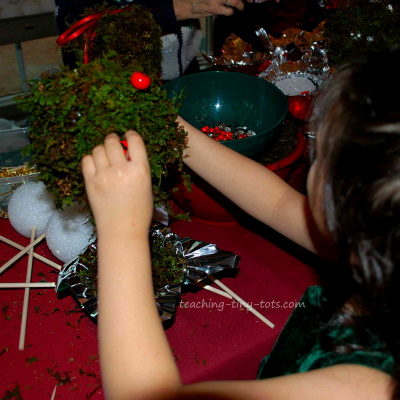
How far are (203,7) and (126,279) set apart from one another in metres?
1.24

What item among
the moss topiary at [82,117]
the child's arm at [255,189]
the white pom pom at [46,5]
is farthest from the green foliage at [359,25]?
the white pom pom at [46,5]

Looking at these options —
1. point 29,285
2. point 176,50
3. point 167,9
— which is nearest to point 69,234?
point 29,285

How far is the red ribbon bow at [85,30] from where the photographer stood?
973 mm

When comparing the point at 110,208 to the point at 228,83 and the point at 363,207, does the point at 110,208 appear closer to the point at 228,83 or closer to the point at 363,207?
the point at 363,207

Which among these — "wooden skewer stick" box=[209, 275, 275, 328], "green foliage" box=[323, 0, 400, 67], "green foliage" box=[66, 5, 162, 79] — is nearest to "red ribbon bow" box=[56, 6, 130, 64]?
"green foliage" box=[66, 5, 162, 79]

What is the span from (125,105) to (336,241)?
1.30ft

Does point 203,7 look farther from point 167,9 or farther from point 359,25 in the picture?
point 359,25

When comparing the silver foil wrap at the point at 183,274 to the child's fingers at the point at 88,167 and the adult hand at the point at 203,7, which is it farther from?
the adult hand at the point at 203,7

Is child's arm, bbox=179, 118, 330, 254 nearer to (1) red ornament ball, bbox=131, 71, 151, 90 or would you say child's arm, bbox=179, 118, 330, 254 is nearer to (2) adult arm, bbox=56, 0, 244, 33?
(1) red ornament ball, bbox=131, 71, 151, 90

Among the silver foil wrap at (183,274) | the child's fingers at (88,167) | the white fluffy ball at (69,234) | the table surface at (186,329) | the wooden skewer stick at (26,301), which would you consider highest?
the child's fingers at (88,167)

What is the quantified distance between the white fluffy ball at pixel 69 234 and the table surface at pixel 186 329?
8cm

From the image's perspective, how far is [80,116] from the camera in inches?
27.6

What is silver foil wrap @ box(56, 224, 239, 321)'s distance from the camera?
87 centimetres

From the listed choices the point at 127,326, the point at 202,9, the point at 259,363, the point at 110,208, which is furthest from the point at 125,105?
the point at 202,9
